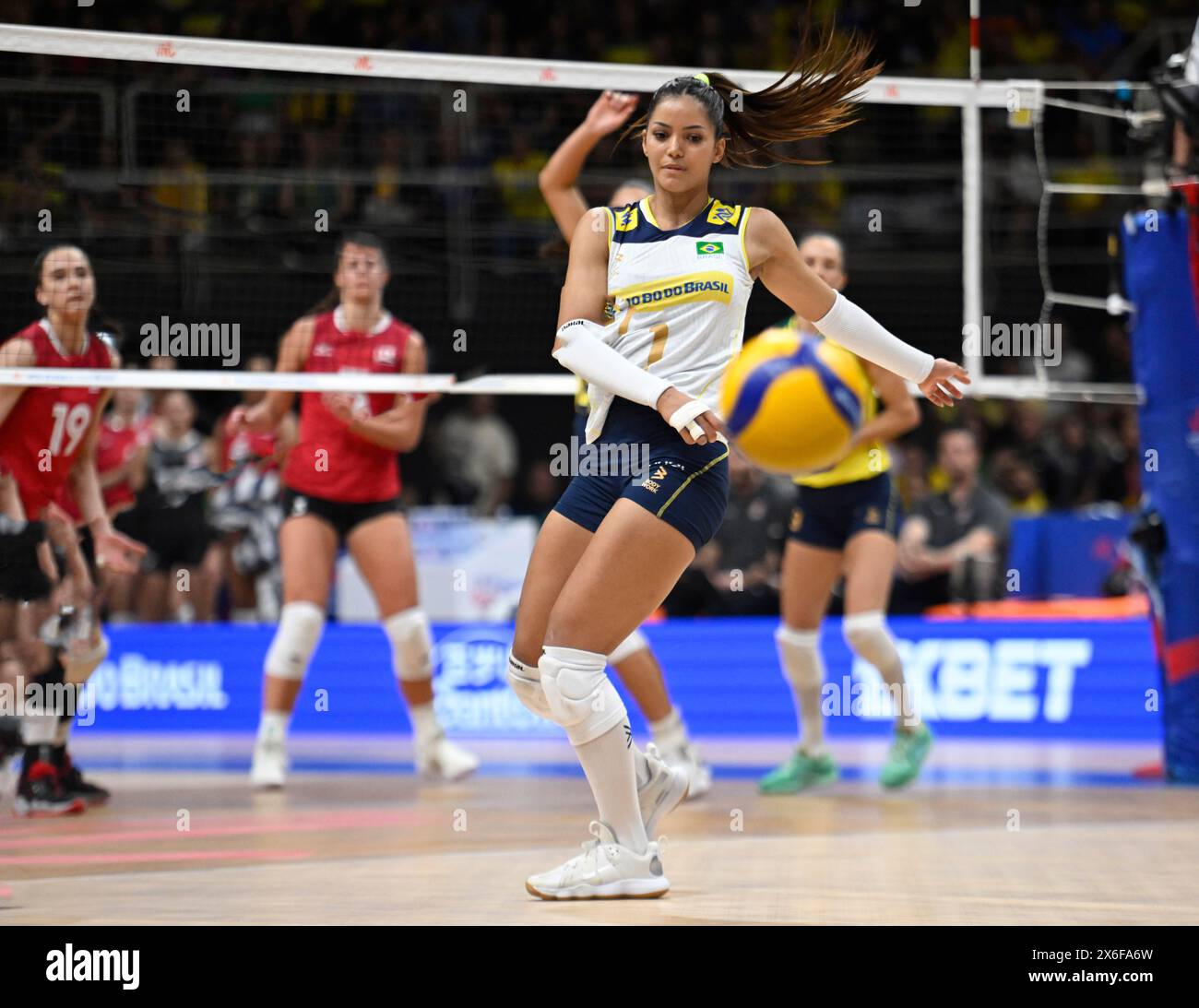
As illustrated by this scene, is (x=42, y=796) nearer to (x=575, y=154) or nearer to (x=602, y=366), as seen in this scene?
(x=575, y=154)

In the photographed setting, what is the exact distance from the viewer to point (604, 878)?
483 cm

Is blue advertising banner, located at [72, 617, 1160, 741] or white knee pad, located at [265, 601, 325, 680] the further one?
blue advertising banner, located at [72, 617, 1160, 741]

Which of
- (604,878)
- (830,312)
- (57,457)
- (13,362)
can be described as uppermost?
(13,362)

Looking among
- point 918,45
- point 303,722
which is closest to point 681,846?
point 303,722

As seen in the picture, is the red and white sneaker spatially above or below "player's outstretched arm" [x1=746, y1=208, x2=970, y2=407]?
below

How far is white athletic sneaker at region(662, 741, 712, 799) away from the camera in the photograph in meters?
7.60

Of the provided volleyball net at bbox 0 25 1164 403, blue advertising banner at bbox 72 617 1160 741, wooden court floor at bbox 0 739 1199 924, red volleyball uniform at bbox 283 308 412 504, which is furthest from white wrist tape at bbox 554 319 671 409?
blue advertising banner at bbox 72 617 1160 741

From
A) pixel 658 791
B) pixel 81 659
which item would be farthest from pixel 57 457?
pixel 658 791

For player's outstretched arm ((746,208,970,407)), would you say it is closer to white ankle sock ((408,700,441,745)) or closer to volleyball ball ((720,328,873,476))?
volleyball ball ((720,328,873,476))

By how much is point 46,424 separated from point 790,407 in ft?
13.3

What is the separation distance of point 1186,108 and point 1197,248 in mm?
647

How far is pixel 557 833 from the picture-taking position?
21.0 ft

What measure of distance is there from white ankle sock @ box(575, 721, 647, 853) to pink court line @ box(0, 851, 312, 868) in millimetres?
1361
